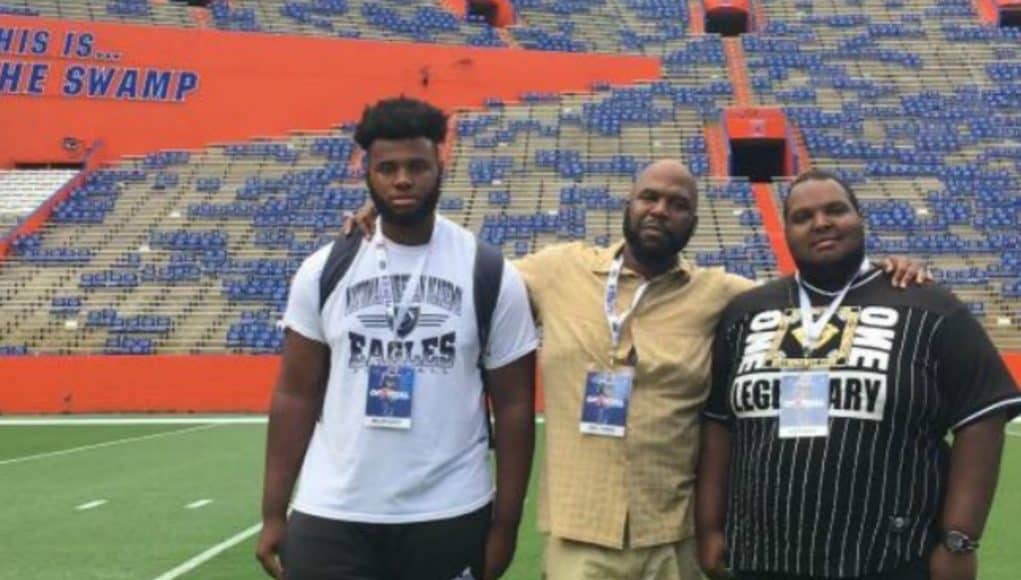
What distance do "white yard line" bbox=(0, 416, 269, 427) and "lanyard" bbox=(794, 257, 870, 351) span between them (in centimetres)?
1442

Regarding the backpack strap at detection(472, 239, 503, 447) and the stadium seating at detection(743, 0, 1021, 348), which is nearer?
the backpack strap at detection(472, 239, 503, 447)

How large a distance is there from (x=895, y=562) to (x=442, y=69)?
28.3 m

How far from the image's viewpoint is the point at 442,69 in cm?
3009

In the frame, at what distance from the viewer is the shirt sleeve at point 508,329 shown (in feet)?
9.18

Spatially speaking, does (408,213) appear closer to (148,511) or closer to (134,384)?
(148,511)

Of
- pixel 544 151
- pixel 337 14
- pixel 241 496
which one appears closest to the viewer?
pixel 241 496

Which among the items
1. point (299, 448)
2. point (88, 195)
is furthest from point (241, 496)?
point (88, 195)

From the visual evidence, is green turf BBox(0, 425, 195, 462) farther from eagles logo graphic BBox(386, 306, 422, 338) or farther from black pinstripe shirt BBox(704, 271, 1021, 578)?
black pinstripe shirt BBox(704, 271, 1021, 578)

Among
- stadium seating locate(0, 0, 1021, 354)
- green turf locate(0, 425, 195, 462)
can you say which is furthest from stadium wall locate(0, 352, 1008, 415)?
green turf locate(0, 425, 195, 462)

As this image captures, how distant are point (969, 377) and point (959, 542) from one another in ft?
1.25

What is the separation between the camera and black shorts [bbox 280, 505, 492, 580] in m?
2.65

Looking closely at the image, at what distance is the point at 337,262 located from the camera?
281 centimetres

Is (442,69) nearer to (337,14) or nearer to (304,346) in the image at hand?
(337,14)

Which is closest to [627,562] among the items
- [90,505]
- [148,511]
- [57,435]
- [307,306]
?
[307,306]
